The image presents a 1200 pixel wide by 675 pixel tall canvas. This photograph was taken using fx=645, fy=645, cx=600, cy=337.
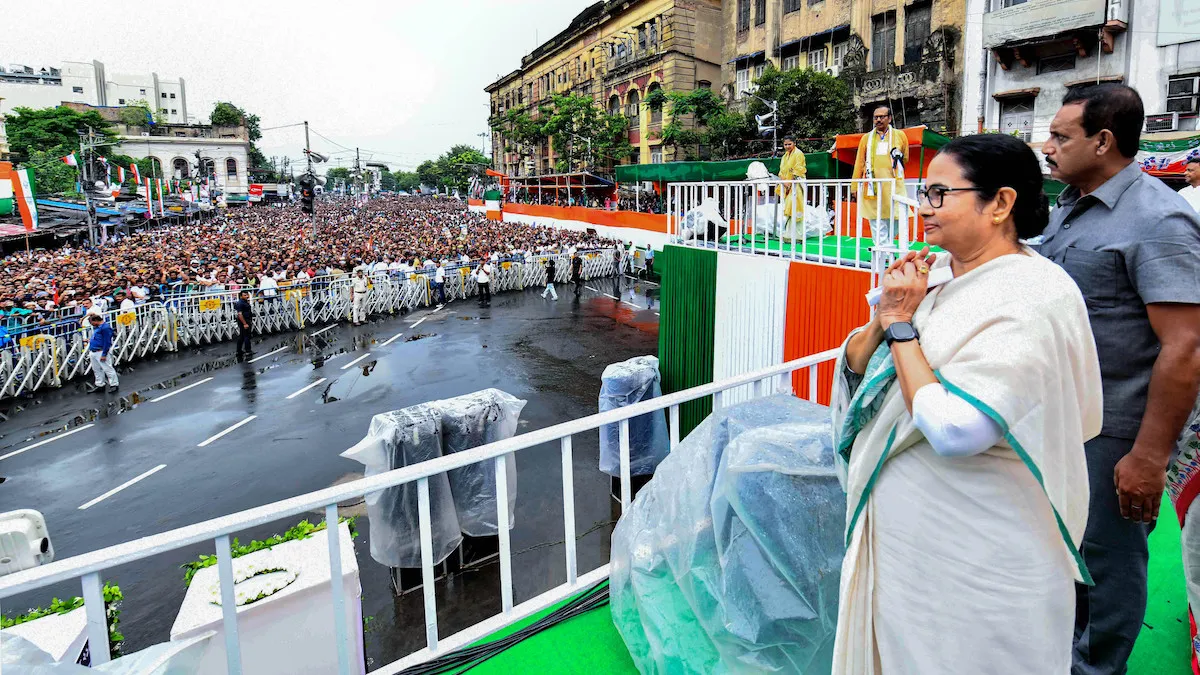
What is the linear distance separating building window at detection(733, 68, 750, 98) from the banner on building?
69.3 ft

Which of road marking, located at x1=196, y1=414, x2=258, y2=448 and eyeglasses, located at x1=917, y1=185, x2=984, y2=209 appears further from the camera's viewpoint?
road marking, located at x1=196, y1=414, x2=258, y2=448

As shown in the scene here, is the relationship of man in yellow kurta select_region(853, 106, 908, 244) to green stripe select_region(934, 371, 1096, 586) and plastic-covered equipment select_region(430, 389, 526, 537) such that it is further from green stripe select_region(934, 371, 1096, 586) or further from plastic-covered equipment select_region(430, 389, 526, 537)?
green stripe select_region(934, 371, 1096, 586)

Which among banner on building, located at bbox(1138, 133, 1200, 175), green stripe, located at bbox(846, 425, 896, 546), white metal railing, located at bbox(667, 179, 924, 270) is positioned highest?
banner on building, located at bbox(1138, 133, 1200, 175)

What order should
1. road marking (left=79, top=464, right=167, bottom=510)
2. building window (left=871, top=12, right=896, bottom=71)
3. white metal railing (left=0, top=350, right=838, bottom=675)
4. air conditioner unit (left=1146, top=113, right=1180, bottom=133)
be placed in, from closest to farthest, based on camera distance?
white metal railing (left=0, top=350, right=838, bottom=675), road marking (left=79, top=464, right=167, bottom=510), air conditioner unit (left=1146, top=113, right=1180, bottom=133), building window (left=871, top=12, right=896, bottom=71)

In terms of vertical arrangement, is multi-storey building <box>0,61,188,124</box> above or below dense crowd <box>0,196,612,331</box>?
above

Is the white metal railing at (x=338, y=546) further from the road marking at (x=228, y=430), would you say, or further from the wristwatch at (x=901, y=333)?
the road marking at (x=228, y=430)

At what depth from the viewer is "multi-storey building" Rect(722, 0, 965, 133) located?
22.3 meters

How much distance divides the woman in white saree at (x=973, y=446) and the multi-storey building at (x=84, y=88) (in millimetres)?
109218

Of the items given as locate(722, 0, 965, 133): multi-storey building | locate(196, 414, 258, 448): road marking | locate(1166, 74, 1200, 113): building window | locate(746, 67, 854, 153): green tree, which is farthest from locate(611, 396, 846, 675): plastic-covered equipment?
locate(746, 67, 854, 153): green tree

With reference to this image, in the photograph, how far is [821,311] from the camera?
6.30 m

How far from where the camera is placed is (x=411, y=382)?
36.8ft

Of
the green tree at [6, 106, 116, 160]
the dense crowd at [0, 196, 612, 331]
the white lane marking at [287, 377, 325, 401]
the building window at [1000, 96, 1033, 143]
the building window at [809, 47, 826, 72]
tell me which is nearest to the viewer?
the white lane marking at [287, 377, 325, 401]

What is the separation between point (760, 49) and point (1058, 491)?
35.3 m

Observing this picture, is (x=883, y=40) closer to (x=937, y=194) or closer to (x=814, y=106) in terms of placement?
(x=814, y=106)
